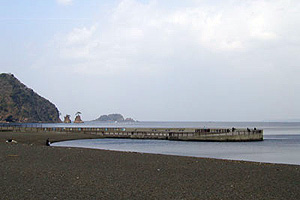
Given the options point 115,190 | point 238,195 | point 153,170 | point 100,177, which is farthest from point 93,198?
point 153,170

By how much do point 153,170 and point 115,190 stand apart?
530cm

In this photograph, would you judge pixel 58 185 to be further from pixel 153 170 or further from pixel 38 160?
pixel 38 160

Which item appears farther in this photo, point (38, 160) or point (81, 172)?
point (38, 160)

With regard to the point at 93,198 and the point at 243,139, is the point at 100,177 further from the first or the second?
the point at 243,139

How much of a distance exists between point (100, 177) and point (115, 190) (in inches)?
110

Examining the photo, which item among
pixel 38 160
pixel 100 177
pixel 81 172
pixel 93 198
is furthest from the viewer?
pixel 38 160

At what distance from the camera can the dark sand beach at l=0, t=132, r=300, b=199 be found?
36.1ft

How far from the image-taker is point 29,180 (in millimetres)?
12977

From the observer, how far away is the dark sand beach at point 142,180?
11.0 metres

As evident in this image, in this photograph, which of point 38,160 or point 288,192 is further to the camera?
point 38,160

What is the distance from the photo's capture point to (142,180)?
541 inches

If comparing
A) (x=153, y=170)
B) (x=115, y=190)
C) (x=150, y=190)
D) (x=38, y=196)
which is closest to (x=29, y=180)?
(x=38, y=196)

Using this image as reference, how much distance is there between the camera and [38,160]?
19344 millimetres

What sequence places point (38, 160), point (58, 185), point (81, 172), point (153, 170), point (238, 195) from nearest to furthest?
1. point (238, 195)
2. point (58, 185)
3. point (81, 172)
4. point (153, 170)
5. point (38, 160)
